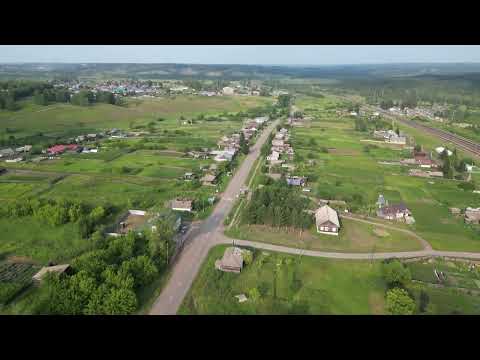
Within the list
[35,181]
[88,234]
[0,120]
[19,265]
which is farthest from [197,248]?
[0,120]

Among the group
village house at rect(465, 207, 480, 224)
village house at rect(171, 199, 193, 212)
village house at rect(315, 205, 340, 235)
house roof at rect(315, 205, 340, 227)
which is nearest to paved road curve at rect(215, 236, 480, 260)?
village house at rect(315, 205, 340, 235)

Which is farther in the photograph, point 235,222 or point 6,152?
point 6,152

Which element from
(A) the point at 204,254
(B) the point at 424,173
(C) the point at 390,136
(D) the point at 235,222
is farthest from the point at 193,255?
(C) the point at 390,136

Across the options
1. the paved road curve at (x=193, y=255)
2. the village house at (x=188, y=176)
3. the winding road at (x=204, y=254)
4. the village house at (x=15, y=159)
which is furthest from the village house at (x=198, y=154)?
the village house at (x=15, y=159)

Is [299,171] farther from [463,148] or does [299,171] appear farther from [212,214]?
[463,148]

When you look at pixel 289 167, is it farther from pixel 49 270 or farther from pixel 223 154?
pixel 49 270

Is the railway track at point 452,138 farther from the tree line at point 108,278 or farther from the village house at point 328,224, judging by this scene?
the tree line at point 108,278
